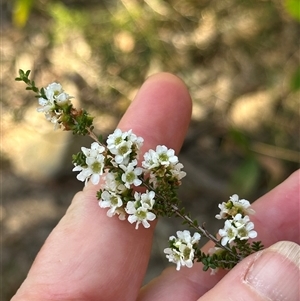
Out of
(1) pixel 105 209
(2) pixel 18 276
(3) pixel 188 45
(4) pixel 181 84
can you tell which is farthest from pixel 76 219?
(3) pixel 188 45

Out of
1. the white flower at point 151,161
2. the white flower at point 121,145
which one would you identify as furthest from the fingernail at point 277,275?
the white flower at point 121,145

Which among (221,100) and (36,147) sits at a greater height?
(221,100)

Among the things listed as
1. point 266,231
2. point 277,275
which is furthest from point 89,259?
point 266,231

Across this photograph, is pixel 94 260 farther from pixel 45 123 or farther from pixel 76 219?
pixel 45 123

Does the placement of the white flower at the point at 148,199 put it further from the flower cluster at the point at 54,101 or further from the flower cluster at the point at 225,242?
the flower cluster at the point at 54,101

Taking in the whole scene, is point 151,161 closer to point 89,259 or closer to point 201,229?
point 201,229

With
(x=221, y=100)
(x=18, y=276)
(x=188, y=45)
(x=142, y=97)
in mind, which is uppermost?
(x=142, y=97)

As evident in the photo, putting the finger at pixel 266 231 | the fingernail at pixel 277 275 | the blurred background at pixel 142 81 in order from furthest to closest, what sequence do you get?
1. the blurred background at pixel 142 81
2. the finger at pixel 266 231
3. the fingernail at pixel 277 275
